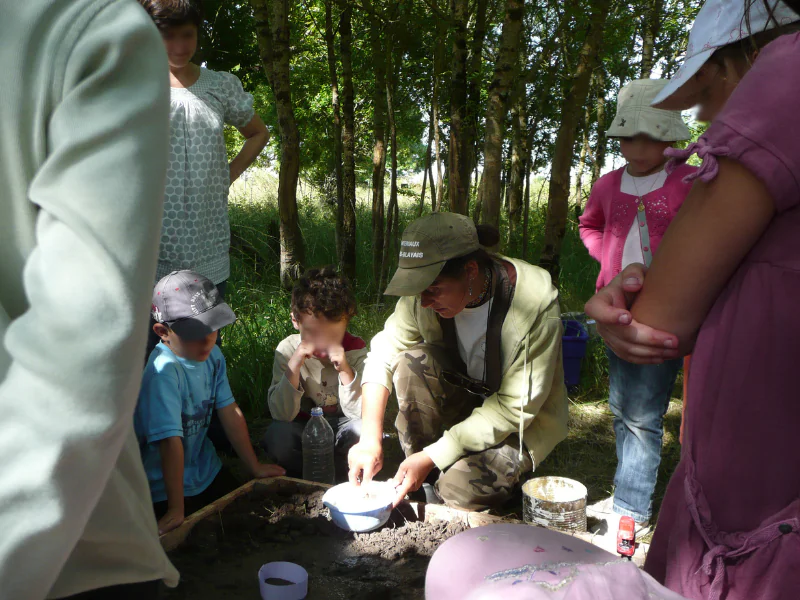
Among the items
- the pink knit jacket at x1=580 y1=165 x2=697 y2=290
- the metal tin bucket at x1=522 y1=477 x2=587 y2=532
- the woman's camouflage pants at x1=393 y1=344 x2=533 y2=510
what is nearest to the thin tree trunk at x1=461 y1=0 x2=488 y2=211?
the pink knit jacket at x1=580 y1=165 x2=697 y2=290

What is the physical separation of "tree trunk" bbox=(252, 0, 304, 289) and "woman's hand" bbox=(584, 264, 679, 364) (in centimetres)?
432

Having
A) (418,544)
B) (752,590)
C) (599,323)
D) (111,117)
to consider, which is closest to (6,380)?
(111,117)

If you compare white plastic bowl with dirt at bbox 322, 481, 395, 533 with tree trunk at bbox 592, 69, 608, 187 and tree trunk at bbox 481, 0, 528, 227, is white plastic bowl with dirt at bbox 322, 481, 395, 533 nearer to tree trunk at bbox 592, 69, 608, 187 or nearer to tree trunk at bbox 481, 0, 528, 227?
tree trunk at bbox 481, 0, 528, 227

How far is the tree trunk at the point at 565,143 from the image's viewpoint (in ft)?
14.8

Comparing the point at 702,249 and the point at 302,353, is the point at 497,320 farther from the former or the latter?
the point at 702,249

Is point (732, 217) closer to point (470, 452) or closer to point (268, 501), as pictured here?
point (470, 452)

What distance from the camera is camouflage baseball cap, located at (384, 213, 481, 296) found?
7.72ft

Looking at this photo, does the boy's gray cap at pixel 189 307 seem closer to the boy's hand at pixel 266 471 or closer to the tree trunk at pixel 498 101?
the boy's hand at pixel 266 471

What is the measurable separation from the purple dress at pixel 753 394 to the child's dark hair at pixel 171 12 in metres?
2.18

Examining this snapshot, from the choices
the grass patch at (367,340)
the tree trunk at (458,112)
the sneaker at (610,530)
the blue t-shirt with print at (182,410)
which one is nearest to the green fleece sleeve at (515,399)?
the sneaker at (610,530)

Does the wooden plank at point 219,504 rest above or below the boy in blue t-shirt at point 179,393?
below

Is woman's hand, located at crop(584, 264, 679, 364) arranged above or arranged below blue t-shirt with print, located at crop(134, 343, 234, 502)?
above

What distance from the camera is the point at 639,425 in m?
2.68

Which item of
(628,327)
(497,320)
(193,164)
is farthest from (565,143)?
(628,327)
